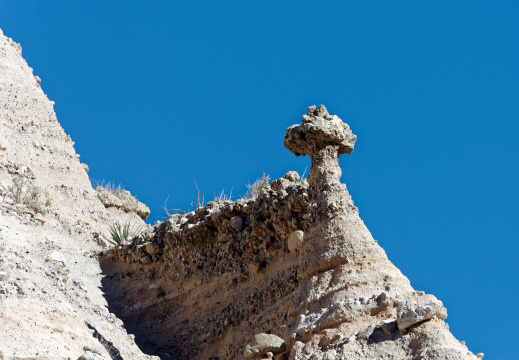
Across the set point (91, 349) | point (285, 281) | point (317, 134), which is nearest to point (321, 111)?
point (317, 134)

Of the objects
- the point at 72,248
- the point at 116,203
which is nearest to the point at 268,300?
the point at 72,248

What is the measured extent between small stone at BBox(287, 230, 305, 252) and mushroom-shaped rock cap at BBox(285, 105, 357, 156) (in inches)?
41.1

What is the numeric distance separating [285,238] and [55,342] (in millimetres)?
3329

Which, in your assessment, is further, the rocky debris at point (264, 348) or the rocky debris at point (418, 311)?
the rocky debris at point (264, 348)

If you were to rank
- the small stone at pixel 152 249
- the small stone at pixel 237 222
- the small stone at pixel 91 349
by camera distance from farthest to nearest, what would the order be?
the small stone at pixel 152 249 → the small stone at pixel 237 222 → the small stone at pixel 91 349

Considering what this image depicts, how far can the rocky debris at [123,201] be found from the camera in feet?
56.6

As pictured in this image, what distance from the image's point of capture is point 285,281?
30.1 ft

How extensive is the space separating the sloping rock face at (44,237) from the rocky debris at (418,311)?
298 cm

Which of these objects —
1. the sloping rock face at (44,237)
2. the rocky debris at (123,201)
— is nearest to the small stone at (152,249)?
the sloping rock face at (44,237)

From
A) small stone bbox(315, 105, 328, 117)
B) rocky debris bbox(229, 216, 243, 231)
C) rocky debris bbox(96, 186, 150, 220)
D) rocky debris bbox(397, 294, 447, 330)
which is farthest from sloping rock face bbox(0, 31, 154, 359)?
small stone bbox(315, 105, 328, 117)

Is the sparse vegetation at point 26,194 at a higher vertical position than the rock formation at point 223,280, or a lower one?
higher

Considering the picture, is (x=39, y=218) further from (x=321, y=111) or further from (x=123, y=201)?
(x=321, y=111)

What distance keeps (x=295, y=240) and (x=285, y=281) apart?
558mm

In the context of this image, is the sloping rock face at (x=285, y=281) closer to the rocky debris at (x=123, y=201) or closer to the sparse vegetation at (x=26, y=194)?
the sparse vegetation at (x=26, y=194)
